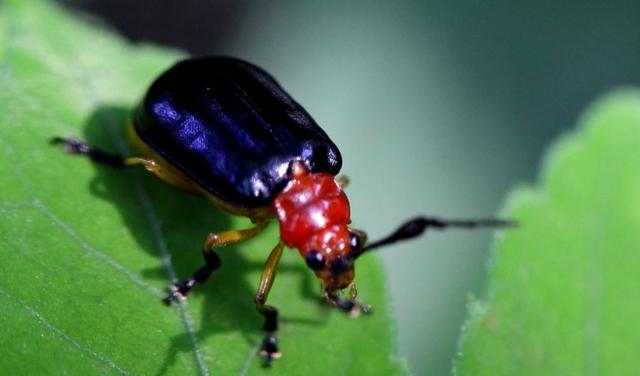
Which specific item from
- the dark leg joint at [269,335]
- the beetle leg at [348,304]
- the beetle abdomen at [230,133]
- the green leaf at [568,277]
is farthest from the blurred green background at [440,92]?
the dark leg joint at [269,335]

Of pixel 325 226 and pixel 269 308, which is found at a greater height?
pixel 325 226

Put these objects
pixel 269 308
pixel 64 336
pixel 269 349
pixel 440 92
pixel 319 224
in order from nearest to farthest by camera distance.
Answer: pixel 64 336 → pixel 269 349 → pixel 269 308 → pixel 319 224 → pixel 440 92

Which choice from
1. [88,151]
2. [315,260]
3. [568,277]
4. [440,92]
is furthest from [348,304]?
[440,92]

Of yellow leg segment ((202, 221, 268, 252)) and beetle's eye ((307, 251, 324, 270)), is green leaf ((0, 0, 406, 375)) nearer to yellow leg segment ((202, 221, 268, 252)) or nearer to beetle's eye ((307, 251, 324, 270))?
yellow leg segment ((202, 221, 268, 252))

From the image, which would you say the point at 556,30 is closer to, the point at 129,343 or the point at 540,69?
the point at 540,69

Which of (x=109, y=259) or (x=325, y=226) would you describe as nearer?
(x=109, y=259)

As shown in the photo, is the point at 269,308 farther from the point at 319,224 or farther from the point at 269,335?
the point at 319,224
